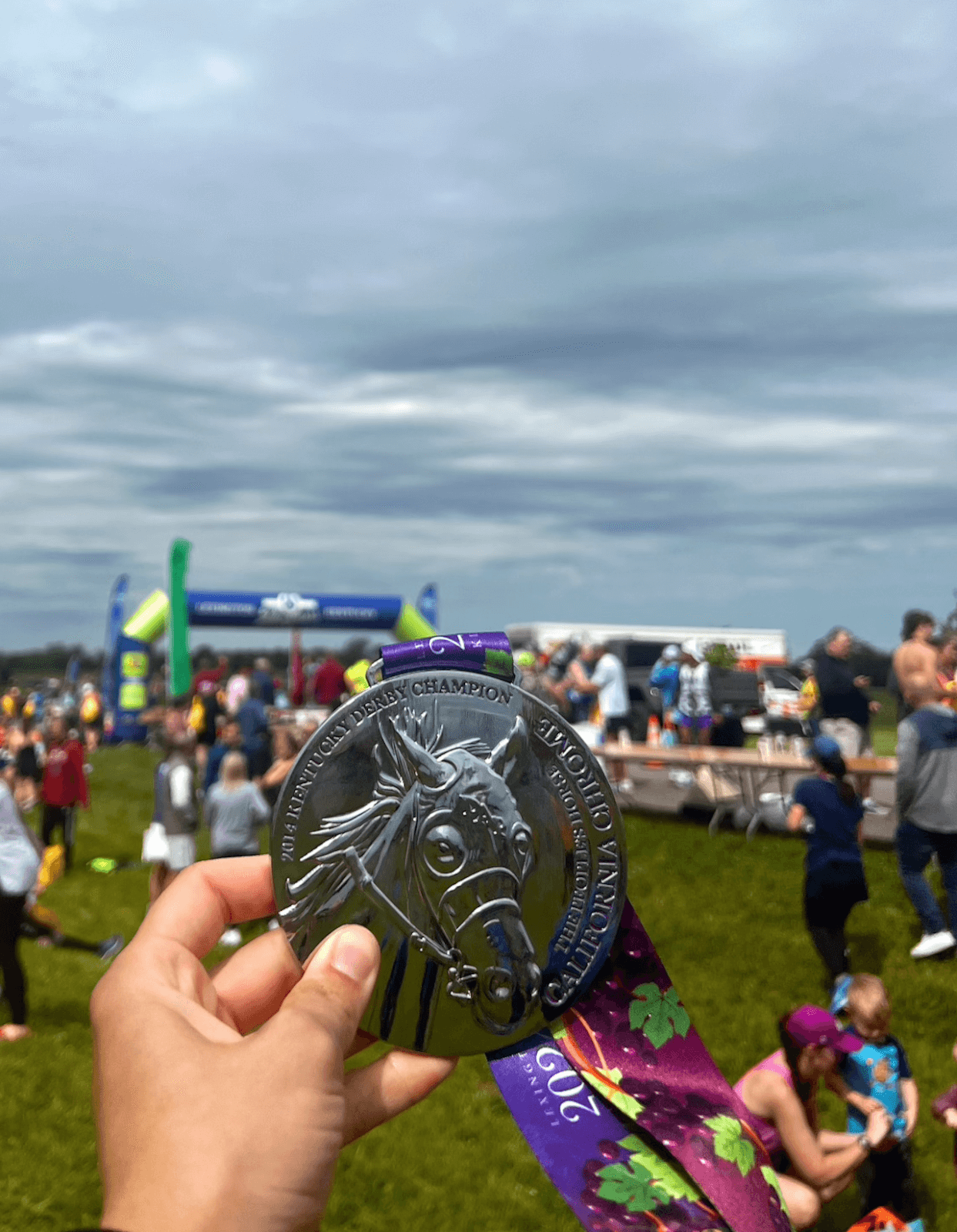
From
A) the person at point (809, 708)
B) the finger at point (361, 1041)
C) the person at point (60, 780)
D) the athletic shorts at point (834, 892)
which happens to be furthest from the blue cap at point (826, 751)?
the person at point (60, 780)

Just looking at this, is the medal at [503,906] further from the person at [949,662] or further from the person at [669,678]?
the person at [669,678]

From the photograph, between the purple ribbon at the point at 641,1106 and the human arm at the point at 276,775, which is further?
the human arm at the point at 276,775

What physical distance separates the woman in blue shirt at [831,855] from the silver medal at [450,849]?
572 cm

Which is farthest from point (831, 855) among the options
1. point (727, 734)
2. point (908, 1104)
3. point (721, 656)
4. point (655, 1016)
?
point (721, 656)

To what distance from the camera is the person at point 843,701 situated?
1075cm

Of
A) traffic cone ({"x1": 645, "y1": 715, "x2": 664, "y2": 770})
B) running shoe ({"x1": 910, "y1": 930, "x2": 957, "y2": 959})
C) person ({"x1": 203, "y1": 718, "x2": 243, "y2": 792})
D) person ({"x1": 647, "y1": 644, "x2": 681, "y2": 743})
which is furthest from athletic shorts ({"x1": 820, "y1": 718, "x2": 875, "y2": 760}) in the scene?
person ({"x1": 203, "y1": 718, "x2": 243, "y2": 792})

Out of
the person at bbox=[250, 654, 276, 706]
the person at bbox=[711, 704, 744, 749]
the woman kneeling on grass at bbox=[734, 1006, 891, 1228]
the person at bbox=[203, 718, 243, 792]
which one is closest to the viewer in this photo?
the woman kneeling on grass at bbox=[734, 1006, 891, 1228]

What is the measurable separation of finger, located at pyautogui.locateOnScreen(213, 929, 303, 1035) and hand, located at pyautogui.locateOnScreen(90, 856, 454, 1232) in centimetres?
2

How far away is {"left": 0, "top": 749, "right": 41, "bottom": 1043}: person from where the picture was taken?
721cm

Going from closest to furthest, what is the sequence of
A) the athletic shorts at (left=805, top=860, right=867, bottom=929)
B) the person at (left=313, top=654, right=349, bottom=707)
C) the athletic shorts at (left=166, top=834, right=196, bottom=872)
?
1. the athletic shorts at (left=805, top=860, right=867, bottom=929)
2. the athletic shorts at (left=166, top=834, right=196, bottom=872)
3. the person at (left=313, top=654, right=349, bottom=707)

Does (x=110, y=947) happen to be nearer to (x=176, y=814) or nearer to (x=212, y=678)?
(x=176, y=814)

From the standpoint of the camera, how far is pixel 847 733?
11.1m

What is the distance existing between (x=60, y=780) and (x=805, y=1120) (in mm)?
9686

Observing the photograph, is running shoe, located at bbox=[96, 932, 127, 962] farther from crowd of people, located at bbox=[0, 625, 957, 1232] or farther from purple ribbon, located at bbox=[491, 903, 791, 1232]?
purple ribbon, located at bbox=[491, 903, 791, 1232]
